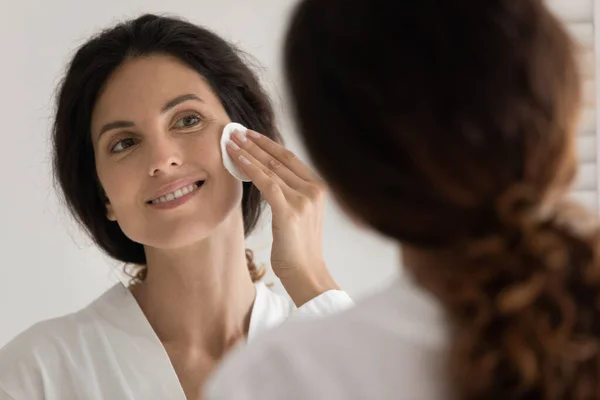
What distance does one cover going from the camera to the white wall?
1.74 m

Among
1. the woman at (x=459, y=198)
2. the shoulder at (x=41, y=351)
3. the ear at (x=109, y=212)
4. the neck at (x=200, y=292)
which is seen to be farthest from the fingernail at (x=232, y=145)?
the woman at (x=459, y=198)

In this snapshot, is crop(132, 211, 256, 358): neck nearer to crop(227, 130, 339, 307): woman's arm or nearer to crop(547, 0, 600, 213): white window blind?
crop(227, 130, 339, 307): woman's arm

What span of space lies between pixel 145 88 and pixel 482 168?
0.82 meters

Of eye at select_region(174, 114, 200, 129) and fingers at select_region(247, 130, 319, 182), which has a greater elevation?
eye at select_region(174, 114, 200, 129)

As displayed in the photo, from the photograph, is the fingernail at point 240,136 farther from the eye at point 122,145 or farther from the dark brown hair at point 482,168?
the dark brown hair at point 482,168

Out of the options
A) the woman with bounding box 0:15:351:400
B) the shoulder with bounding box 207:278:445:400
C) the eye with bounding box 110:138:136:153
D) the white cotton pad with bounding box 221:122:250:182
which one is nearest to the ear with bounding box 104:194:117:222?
the woman with bounding box 0:15:351:400

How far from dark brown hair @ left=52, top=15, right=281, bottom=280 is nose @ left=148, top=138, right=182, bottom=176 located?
0.47 ft

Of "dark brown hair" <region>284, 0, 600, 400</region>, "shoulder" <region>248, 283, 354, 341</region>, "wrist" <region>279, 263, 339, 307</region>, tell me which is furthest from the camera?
"shoulder" <region>248, 283, 354, 341</region>

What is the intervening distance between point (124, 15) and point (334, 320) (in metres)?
1.24

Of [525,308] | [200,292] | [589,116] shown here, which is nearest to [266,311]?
[200,292]

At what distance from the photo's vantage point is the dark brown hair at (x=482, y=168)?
0.62 meters

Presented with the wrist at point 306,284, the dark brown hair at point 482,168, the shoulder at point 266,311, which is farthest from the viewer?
the shoulder at point 266,311

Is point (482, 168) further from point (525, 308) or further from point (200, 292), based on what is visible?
point (200, 292)

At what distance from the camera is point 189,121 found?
137cm
